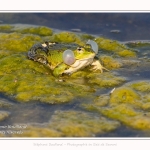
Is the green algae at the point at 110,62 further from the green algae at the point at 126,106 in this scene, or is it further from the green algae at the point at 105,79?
the green algae at the point at 126,106

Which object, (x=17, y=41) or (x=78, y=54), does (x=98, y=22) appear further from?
(x=78, y=54)

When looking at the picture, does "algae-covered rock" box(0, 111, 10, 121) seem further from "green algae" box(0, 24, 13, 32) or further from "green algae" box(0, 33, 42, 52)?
"green algae" box(0, 24, 13, 32)

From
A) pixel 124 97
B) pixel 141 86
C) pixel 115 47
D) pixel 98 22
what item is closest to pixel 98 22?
pixel 98 22

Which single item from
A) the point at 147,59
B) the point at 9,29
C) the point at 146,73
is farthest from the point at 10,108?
the point at 9,29

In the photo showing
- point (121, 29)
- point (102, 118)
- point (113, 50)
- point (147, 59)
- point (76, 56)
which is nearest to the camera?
point (102, 118)

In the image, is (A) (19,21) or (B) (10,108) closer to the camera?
(B) (10,108)

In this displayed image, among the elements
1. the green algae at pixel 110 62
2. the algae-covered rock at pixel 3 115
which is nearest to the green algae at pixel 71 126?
the algae-covered rock at pixel 3 115

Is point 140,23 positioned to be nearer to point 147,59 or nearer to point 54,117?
point 147,59
